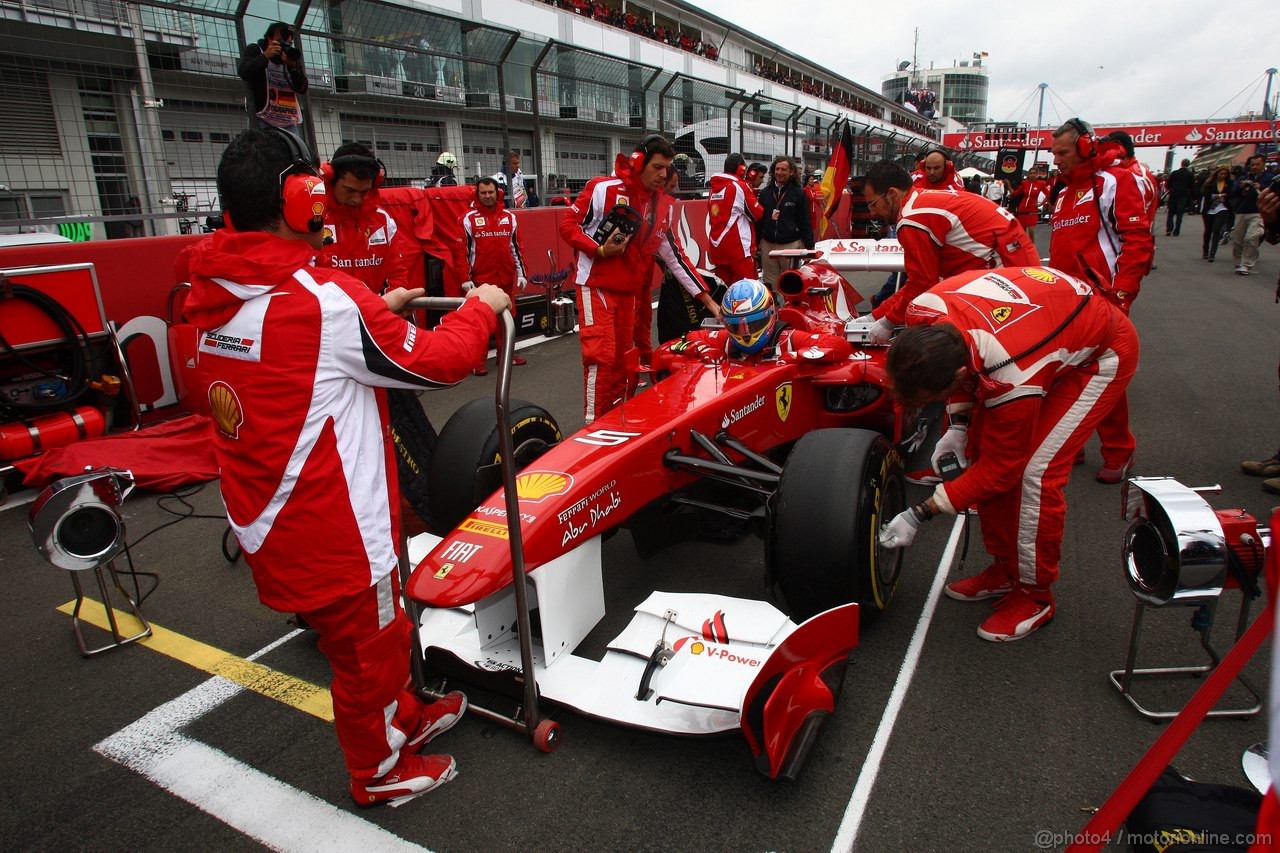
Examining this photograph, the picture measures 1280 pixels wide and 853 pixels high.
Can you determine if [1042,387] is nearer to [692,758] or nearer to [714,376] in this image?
[714,376]

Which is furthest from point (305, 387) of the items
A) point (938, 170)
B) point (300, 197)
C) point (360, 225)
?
point (938, 170)

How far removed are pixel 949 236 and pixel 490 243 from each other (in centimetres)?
505

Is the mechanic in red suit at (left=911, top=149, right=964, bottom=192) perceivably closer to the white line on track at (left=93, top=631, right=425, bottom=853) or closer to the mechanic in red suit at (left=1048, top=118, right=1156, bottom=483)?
the mechanic in red suit at (left=1048, top=118, right=1156, bottom=483)

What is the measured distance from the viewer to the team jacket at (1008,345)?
280 cm

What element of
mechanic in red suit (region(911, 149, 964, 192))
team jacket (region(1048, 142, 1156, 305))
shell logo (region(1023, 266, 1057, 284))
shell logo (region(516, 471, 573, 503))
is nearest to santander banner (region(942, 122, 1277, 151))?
mechanic in red suit (region(911, 149, 964, 192))

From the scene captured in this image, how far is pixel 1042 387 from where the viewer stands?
287cm

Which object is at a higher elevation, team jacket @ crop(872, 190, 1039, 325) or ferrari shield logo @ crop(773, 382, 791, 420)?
team jacket @ crop(872, 190, 1039, 325)

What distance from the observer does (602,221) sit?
16.9 feet

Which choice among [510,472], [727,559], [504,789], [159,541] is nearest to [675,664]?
[504,789]

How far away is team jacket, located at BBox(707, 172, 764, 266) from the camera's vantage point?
771 cm

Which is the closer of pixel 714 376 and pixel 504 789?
pixel 504 789

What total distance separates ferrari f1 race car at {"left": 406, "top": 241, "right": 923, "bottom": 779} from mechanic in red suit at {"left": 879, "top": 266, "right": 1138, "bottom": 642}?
1.12 ft

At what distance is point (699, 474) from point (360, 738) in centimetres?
167

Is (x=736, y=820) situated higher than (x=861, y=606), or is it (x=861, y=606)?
(x=861, y=606)
